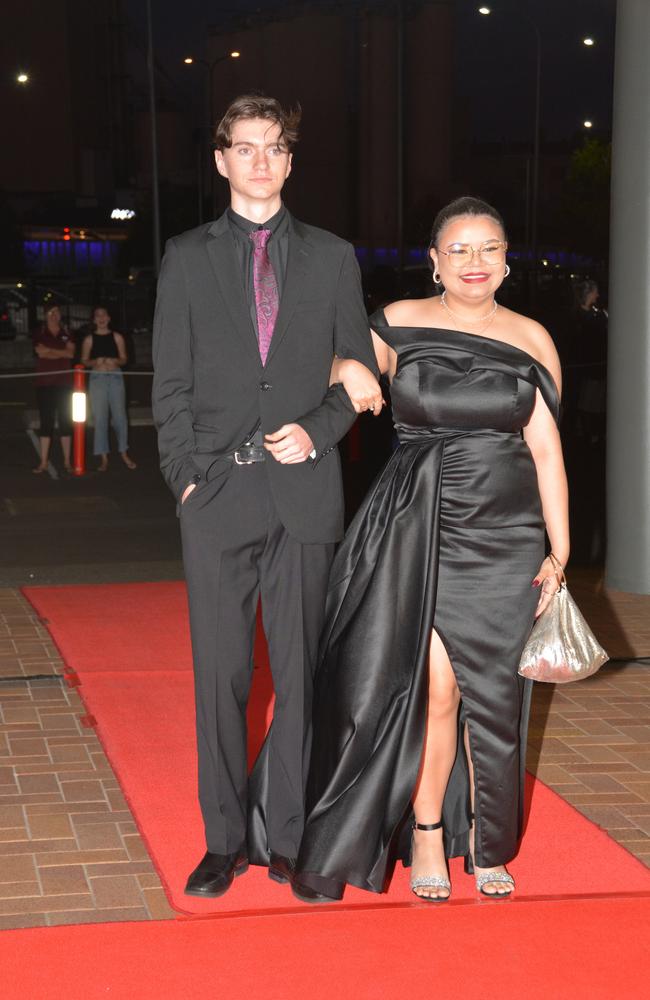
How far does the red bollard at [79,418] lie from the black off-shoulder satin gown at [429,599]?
1026 centimetres

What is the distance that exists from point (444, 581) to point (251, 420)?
2.28ft

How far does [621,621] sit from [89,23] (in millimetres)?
90282

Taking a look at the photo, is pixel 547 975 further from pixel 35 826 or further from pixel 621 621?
pixel 621 621

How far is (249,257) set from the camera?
3.63 metres

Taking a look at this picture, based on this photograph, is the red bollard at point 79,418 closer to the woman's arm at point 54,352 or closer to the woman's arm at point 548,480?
the woman's arm at point 54,352

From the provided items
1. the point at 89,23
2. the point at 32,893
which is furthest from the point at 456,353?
the point at 89,23

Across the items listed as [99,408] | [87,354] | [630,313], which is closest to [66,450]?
[99,408]

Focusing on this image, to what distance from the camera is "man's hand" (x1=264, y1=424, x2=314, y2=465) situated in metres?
3.45

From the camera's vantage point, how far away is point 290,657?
3723 mm

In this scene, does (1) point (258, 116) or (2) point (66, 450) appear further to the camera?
(2) point (66, 450)

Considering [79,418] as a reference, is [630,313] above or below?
above

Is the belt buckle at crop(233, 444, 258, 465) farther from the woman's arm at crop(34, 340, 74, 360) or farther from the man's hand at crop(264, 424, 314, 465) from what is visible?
the woman's arm at crop(34, 340, 74, 360)

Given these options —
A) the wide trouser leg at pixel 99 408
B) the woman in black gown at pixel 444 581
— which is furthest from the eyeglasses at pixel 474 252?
the wide trouser leg at pixel 99 408

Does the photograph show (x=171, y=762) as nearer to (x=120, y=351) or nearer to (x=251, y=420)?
(x=251, y=420)
